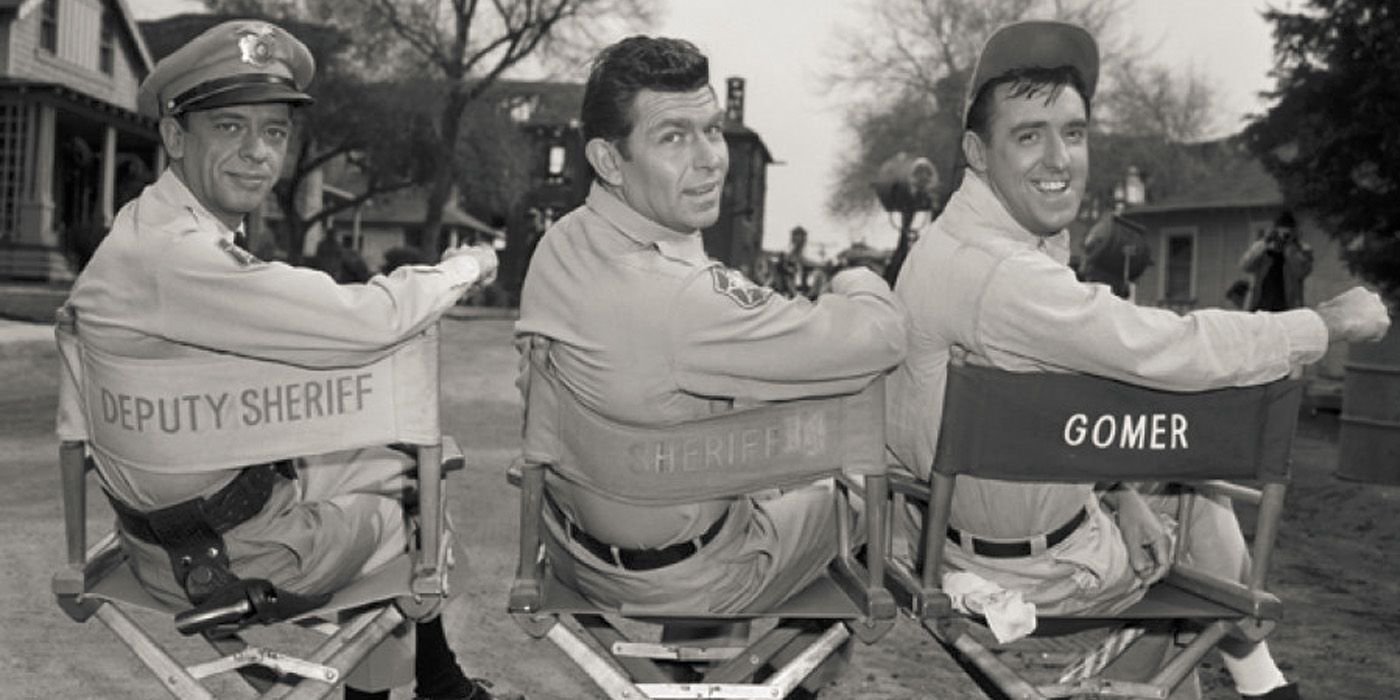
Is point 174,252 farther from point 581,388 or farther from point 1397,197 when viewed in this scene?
point 1397,197

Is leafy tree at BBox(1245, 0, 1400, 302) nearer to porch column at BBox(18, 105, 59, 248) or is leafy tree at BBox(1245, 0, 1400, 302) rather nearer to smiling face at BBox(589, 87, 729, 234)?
smiling face at BBox(589, 87, 729, 234)

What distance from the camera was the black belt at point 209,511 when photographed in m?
2.86

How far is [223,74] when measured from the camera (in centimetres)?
308

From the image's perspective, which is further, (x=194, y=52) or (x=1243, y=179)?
(x=1243, y=179)

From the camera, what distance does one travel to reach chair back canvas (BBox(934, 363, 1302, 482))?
2797 mm

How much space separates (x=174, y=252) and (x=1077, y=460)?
1.75 meters

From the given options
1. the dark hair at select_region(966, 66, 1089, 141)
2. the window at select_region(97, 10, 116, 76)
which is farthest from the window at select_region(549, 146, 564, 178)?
the dark hair at select_region(966, 66, 1089, 141)

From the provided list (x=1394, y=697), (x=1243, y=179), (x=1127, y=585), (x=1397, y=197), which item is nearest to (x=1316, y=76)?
(x=1397, y=197)

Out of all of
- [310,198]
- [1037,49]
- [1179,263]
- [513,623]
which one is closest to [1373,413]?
[513,623]

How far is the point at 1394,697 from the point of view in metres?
4.95

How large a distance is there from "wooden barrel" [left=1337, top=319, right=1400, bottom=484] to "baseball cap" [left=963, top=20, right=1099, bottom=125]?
8077 mm

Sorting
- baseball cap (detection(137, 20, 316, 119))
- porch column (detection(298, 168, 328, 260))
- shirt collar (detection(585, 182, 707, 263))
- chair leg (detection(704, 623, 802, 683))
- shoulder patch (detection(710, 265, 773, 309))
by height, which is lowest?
porch column (detection(298, 168, 328, 260))

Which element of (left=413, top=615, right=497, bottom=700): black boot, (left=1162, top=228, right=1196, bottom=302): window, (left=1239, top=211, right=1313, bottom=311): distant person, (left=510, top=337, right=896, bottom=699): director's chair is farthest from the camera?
(left=1162, top=228, right=1196, bottom=302): window

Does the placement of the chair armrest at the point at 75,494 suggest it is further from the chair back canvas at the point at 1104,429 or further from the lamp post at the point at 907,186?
the lamp post at the point at 907,186
